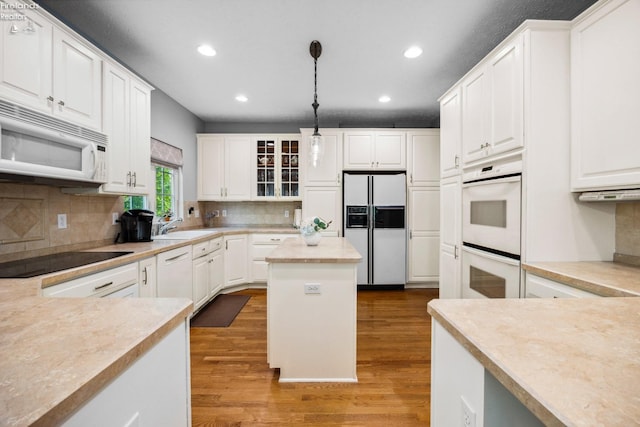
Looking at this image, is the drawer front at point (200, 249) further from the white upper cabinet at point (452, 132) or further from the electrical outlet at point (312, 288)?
the white upper cabinet at point (452, 132)

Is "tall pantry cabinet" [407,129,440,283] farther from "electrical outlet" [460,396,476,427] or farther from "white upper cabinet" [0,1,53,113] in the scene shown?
"white upper cabinet" [0,1,53,113]

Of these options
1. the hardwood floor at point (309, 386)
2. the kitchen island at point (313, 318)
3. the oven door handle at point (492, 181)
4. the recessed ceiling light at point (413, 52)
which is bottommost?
the hardwood floor at point (309, 386)

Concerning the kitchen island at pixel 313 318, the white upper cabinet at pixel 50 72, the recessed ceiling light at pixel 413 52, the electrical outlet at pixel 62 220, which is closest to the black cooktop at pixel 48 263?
the electrical outlet at pixel 62 220

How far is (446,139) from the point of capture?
8.99ft

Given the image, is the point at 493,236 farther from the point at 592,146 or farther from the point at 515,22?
the point at 515,22

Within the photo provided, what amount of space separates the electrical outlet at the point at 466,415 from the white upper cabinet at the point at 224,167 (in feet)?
13.3

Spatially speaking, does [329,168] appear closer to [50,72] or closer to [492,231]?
[492,231]

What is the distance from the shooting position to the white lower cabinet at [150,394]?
562 millimetres

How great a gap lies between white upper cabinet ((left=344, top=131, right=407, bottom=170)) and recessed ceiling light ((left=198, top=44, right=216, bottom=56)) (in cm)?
212

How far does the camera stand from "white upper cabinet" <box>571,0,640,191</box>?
4.69 ft

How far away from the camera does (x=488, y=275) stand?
6.84ft

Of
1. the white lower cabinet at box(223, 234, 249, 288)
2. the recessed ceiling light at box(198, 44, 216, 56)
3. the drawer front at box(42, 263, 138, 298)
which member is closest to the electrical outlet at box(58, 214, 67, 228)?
the drawer front at box(42, 263, 138, 298)

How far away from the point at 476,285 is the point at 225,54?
116 inches

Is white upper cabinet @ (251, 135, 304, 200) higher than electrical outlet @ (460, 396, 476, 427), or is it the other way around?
white upper cabinet @ (251, 135, 304, 200)
